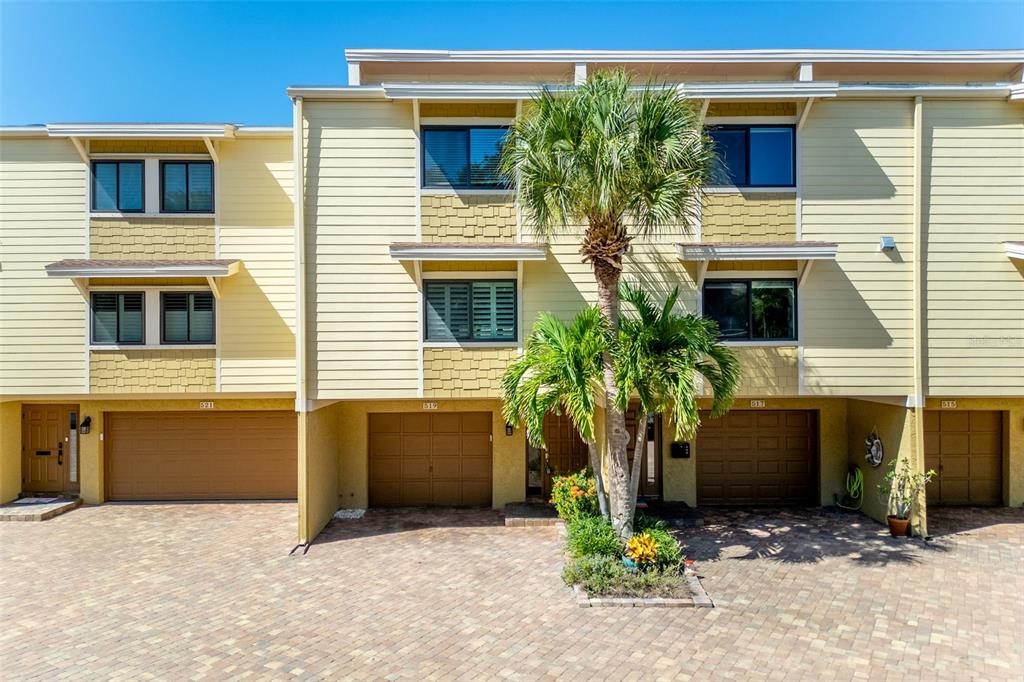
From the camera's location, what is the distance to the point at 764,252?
10727mm

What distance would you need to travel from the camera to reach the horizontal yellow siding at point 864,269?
440 inches

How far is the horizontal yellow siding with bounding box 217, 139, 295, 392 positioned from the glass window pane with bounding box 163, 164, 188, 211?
85cm

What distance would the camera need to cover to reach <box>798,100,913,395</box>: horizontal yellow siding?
36.6 feet

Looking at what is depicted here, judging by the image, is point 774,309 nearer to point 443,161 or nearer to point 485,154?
point 485,154

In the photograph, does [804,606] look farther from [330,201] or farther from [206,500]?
[206,500]

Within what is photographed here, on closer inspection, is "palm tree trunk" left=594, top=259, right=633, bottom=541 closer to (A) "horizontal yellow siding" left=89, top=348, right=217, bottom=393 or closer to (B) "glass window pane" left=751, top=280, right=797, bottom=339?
(B) "glass window pane" left=751, top=280, right=797, bottom=339

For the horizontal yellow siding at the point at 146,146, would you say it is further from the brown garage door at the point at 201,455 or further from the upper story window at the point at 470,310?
the upper story window at the point at 470,310

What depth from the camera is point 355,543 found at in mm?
11203

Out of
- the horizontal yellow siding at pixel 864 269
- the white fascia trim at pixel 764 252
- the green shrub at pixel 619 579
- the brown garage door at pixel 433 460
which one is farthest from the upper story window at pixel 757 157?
the brown garage door at pixel 433 460

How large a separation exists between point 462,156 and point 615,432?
6.12 meters

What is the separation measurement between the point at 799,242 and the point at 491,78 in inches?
311

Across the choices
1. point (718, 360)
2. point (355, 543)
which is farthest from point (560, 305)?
point (355, 543)

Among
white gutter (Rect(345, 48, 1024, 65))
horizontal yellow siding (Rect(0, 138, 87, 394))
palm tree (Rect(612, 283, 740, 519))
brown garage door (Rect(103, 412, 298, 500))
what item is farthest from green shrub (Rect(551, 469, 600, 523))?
horizontal yellow siding (Rect(0, 138, 87, 394))

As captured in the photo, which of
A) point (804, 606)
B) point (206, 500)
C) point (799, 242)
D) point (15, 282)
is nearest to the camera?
point (804, 606)
